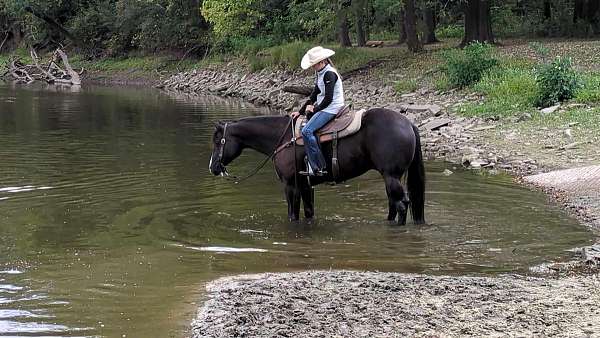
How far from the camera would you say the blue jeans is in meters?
10.7

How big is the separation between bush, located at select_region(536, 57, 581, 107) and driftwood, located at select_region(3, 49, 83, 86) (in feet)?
121

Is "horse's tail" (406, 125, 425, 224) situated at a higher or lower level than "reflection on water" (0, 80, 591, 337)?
higher

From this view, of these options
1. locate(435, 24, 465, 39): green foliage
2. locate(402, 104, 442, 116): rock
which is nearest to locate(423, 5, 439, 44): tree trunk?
locate(435, 24, 465, 39): green foliage

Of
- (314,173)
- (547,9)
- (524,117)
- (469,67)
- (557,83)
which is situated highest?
(547,9)

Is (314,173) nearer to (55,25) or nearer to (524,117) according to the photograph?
(524,117)

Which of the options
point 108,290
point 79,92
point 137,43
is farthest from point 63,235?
point 137,43

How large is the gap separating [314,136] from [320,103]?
496mm

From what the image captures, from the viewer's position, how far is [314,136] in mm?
10773

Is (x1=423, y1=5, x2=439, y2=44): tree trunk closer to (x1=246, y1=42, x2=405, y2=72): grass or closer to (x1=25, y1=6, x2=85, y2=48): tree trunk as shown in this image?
Answer: (x1=246, y1=42, x2=405, y2=72): grass

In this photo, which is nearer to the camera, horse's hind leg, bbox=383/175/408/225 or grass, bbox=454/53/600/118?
horse's hind leg, bbox=383/175/408/225

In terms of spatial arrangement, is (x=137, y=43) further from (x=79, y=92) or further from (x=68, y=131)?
(x=68, y=131)

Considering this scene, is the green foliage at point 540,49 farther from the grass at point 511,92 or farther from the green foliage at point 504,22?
the green foliage at point 504,22

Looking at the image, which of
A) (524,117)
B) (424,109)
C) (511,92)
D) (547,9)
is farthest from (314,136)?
(547,9)

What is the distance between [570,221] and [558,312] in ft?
15.0
